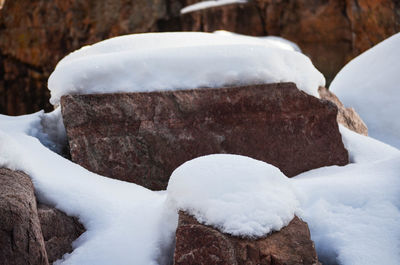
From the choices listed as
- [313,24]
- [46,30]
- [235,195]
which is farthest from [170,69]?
[46,30]

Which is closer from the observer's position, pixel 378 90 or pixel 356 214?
pixel 356 214

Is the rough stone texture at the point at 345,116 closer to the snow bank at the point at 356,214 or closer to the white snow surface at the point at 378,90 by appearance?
the white snow surface at the point at 378,90

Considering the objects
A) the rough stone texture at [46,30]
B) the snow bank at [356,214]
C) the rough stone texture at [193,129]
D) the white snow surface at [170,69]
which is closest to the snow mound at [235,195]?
the snow bank at [356,214]

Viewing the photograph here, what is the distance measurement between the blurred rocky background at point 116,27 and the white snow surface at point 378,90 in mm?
5008

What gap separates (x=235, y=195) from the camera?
1370mm

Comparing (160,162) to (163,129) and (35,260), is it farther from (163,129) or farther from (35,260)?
(35,260)

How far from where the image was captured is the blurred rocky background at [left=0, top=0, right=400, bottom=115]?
850 cm

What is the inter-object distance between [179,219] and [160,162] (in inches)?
29.0

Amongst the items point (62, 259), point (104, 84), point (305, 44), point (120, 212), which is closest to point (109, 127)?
point (104, 84)

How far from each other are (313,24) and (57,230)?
25.9 feet

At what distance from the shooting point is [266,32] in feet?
29.3

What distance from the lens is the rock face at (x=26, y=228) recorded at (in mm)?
1117

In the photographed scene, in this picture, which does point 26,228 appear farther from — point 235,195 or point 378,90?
point 378,90

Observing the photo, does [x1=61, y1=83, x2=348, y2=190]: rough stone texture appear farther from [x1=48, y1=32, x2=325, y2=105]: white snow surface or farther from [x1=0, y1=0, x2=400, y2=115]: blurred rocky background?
[x1=0, y1=0, x2=400, y2=115]: blurred rocky background
